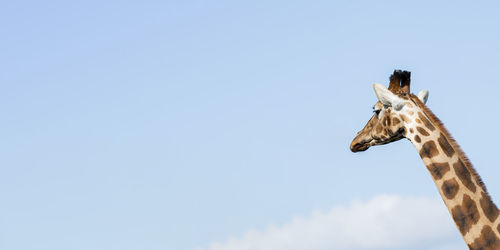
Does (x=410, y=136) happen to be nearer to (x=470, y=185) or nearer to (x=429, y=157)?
(x=429, y=157)

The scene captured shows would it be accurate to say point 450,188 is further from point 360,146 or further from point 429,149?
point 360,146

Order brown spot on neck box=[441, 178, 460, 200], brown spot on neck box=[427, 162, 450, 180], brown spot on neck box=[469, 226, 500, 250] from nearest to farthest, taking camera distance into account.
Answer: brown spot on neck box=[469, 226, 500, 250], brown spot on neck box=[441, 178, 460, 200], brown spot on neck box=[427, 162, 450, 180]

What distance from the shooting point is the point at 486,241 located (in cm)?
1302

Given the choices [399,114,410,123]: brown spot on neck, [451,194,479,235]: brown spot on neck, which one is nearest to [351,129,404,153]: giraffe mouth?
[399,114,410,123]: brown spot on neck

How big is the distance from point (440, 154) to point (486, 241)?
5.60 ft

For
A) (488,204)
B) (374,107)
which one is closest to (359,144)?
(374,107)

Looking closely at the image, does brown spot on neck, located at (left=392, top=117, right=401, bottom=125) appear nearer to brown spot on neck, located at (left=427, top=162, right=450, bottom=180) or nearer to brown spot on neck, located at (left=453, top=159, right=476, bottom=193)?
brown spot on neck, located at (left=427, top=162, right=450, bottom=180)

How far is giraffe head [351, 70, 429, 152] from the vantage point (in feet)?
47.4

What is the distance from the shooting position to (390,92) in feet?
47.5

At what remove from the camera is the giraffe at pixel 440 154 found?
43.3 feet

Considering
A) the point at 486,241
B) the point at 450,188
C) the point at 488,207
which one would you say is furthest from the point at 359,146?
the point at 486,241

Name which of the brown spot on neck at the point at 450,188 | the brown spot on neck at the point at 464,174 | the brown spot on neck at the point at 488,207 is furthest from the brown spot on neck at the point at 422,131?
the brown spot on neck at the point at 488,207

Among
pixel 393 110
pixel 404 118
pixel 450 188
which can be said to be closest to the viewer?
pixel 450 188

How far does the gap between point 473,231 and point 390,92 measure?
2925 millimetres
